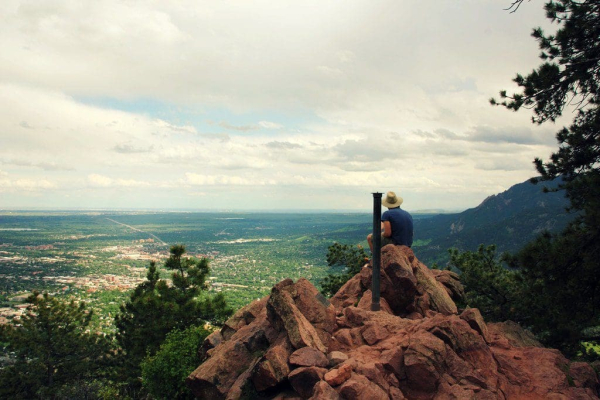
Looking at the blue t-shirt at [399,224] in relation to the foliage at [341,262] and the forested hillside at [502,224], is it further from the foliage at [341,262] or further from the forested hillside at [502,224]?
the forested hillside at [502,224]

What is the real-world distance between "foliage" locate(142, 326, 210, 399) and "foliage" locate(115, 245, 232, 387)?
757 centimetres

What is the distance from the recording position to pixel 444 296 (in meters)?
16.9

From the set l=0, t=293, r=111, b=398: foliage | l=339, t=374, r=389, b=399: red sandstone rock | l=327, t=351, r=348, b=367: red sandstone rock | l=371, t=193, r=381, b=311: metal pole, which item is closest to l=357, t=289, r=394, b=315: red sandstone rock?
l=371, t=193, r=381, b=311: metal pole

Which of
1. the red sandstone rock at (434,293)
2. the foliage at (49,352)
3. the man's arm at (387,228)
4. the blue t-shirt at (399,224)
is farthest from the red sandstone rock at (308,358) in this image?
the foliage at (49,352)

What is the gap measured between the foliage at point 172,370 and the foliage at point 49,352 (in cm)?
1774

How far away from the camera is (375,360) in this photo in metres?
10.8

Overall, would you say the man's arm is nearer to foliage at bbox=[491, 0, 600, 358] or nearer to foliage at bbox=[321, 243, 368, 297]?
foliage at bbox=[491, 0, 600, 358]

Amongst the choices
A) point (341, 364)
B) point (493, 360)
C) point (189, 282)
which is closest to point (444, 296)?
point (493, 360)

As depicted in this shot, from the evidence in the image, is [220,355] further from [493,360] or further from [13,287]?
[13,287]

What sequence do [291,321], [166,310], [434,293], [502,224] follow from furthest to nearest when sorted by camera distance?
[502,224] < [166,310] < [434,293] < [291,321]

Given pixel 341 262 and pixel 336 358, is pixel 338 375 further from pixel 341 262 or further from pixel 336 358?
pixel 341 262

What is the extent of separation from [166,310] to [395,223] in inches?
714

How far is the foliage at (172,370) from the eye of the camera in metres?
17.0

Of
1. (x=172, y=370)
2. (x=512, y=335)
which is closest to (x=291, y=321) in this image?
(x=172, y=370)
